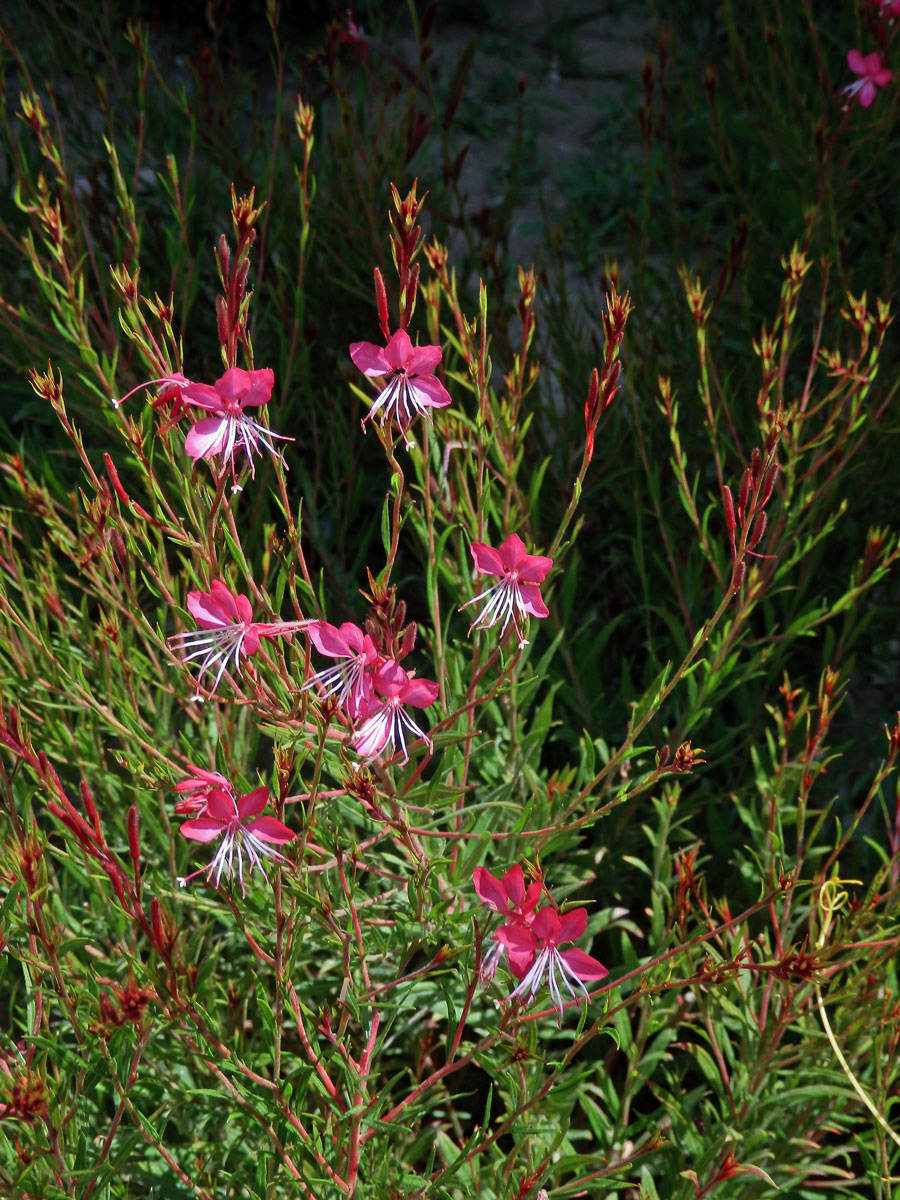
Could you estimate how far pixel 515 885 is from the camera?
116 centimetres

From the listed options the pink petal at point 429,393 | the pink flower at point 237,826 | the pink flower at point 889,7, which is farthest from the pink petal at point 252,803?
the pink flower at point 889,7

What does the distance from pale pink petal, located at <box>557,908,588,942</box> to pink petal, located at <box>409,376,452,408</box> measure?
0.56 meters

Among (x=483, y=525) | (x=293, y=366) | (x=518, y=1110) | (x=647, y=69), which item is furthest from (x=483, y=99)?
(x=518, y=1110)

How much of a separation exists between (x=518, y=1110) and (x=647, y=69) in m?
1.89

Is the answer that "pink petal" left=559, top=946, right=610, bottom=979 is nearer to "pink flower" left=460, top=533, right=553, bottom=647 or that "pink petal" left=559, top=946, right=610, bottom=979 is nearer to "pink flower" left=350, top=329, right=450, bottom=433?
"pink flower" left=460, top=533, right=553, bottom=647

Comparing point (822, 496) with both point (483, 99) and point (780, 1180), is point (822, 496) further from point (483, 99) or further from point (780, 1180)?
point (483, 99)

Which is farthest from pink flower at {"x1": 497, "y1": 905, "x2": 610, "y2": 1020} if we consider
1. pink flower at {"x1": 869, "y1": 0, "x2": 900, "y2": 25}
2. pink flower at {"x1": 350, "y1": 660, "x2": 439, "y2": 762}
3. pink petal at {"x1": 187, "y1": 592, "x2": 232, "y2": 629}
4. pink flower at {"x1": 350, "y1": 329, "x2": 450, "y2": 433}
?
pink flower at {"x1": 869, "y1": 0, "x2": 900, "y2": 25}

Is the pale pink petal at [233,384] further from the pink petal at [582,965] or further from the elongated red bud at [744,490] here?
the pink petal at [582,965]

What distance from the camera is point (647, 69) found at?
2174 mm

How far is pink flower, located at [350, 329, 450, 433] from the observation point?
1.20 meters

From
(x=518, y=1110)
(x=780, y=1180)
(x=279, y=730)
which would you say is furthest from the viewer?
(x=780, y=1180)

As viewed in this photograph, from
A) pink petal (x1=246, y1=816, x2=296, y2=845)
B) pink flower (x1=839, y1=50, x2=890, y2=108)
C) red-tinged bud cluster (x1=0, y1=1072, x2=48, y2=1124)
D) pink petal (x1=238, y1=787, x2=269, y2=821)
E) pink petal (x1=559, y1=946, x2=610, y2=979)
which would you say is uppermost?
pink flower (x1=839, y1=50, x2=890, y2=108)

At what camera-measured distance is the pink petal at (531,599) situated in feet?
3.96

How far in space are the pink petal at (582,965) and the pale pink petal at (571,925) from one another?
26 millimetres
